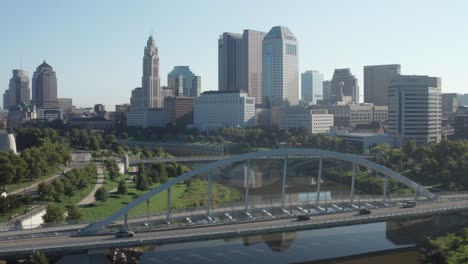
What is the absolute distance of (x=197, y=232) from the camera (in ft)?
95.6

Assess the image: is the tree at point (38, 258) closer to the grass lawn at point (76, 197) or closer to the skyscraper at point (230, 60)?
the grass lawn at point (76, 197)

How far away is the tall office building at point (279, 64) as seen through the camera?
6781 inches

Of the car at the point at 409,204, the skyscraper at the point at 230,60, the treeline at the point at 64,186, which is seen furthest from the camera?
the skyscraper at the point at 230,60

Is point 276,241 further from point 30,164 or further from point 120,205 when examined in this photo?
point 30,164

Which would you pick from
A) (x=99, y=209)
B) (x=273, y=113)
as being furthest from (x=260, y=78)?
(x=99, y=209)

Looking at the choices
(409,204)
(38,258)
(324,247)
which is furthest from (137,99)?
(38,258)

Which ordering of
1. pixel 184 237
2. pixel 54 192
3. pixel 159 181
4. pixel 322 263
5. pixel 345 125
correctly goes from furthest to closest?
pixel 345 125 → pixel 159 181 → pixel 54 192 → pixel 322 263 → pixel 184 237

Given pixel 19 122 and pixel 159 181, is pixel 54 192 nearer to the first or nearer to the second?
pixel 159 181

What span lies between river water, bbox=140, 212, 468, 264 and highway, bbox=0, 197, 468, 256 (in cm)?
202

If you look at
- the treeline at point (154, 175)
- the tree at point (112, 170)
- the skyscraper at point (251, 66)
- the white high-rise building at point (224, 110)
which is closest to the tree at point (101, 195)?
the treeline at point (154, 175)

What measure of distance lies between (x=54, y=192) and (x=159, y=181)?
15.2 meters

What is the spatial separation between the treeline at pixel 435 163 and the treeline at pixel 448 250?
2261cm

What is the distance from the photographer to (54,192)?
1641 inches

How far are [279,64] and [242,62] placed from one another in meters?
19.6
